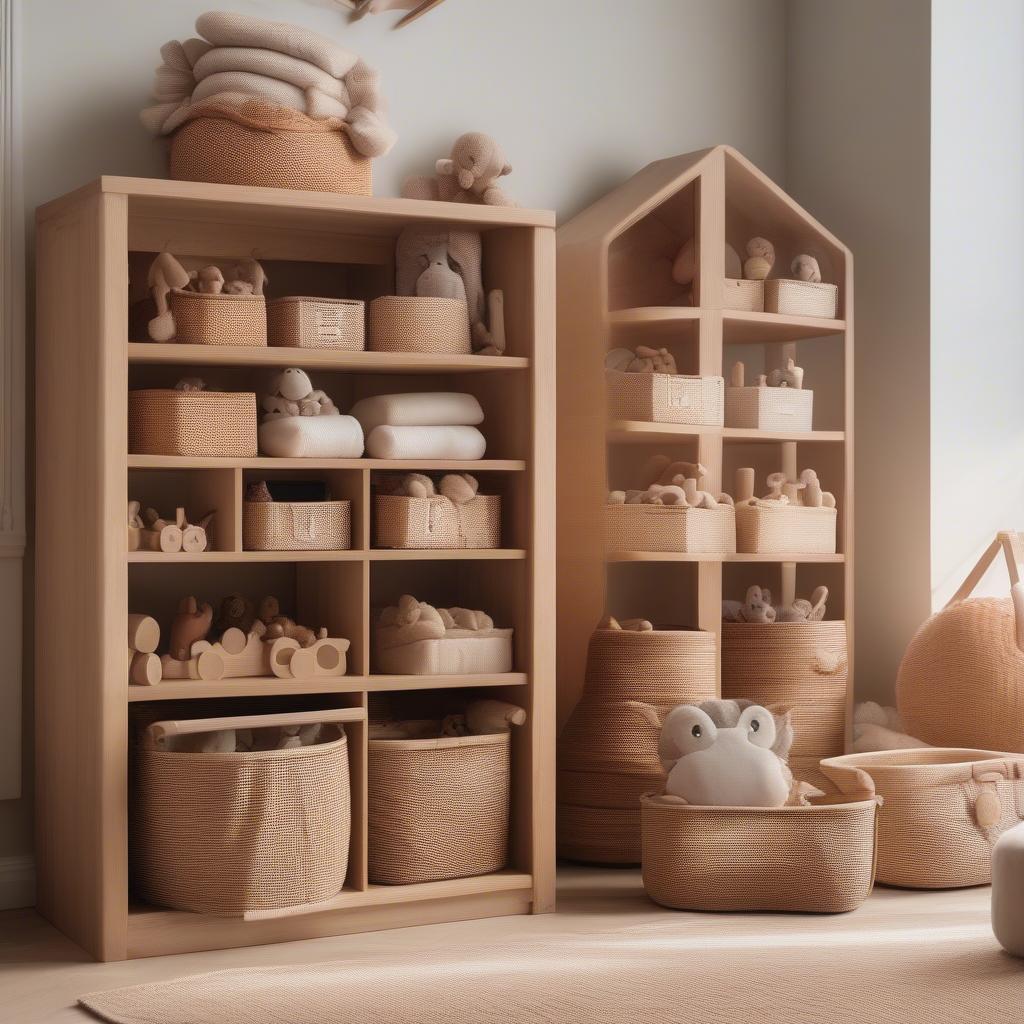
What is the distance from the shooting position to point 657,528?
315 centimetres

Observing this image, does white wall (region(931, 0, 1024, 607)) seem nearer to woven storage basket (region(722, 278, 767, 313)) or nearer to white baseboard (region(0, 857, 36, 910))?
woven storage basket (region(722, 278, 767, 313))

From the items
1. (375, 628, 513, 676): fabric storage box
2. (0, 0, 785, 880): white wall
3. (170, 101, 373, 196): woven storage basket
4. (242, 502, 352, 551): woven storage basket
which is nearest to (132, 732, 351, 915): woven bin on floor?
(375, 628, 513, 676): fabric storage box

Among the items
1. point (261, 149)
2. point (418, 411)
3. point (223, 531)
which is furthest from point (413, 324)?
point (223, 531)

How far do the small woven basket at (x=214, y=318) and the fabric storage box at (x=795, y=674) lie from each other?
1331 mm

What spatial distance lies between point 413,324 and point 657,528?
2.43 ft

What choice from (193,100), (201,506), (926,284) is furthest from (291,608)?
(926,284)

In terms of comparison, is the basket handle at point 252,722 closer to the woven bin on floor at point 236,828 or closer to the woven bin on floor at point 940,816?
the woven bin on floor at point 236,828

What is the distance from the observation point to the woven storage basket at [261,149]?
105 inches

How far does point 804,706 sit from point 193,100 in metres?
1.81

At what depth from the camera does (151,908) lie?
2.57 metres

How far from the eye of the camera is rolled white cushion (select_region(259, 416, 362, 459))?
8.66 feet

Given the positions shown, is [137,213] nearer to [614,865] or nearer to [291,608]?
[291,608]

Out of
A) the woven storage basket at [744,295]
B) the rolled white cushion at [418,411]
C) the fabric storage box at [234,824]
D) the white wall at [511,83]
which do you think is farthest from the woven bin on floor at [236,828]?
the woven storage basket at [744,295]

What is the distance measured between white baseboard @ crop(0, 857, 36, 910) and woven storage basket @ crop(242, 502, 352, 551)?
798 millimetres
